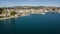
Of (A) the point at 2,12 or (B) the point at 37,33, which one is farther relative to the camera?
(A) the point at 2,12

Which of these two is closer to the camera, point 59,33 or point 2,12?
point 59,33

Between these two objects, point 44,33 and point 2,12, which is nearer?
point 44,33

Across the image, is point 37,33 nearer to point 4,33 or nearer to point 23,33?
point 23,33

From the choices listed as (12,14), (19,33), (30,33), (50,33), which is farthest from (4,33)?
(12,14)

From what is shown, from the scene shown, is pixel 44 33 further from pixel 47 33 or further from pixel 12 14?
pixel 12 14

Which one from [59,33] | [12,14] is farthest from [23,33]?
[12,14]

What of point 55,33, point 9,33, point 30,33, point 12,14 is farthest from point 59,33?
point 12,14

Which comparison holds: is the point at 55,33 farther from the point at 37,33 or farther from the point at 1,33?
the point at 1,33
